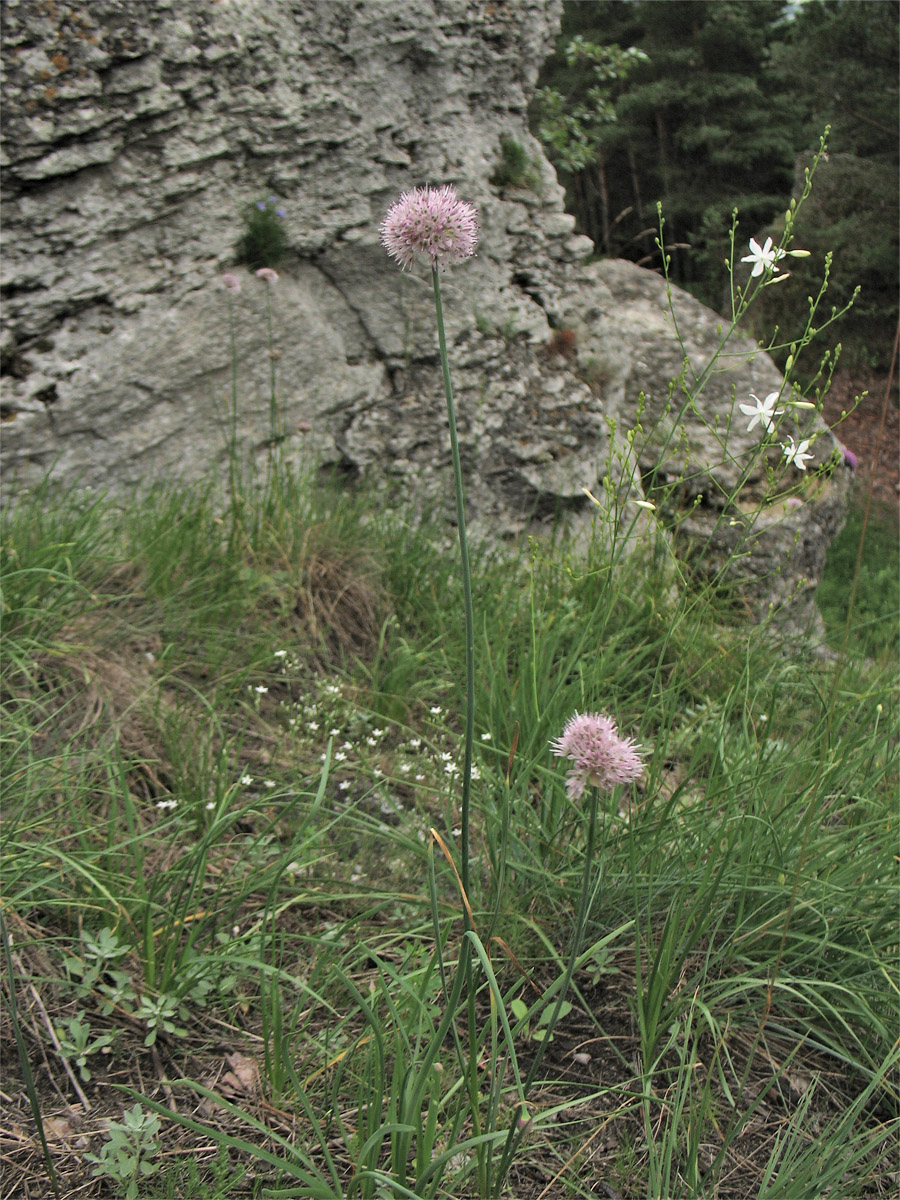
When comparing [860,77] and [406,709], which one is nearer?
[406,709]

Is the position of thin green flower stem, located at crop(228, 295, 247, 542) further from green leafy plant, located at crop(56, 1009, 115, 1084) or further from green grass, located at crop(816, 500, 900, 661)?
green grass, located at crop(816, 500, 900, 661)

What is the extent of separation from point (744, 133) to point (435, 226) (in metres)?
13.6

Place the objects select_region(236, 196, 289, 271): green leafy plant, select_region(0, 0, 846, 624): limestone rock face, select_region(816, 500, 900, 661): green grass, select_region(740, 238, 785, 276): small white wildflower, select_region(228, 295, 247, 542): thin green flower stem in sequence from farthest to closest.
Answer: select_region(816, 500, 900, 661): green grass, select_region(236, 196, 289, 271): green leafy plant, select_region(0, 0, 846, 624): limestone rock face, select_region(228, 295, 247, 542): thin green flower stem, select_region(740, 238, 785, 276): small white wildflower

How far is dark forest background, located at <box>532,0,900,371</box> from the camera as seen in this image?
843cm

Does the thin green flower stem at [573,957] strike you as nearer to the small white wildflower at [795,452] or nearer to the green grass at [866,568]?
the small white wildflower at [795,452]

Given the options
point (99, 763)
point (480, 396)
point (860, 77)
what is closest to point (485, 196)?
point (480, 396)

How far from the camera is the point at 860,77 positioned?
27.3 ft

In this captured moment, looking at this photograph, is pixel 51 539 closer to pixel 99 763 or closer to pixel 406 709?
pixel 99 763

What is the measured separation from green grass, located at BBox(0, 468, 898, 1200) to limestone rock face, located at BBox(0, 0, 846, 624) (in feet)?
3.32

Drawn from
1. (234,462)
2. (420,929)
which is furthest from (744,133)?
(420,929)

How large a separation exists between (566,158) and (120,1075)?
28.8 feet

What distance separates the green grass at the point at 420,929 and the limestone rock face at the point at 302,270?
1.01 metres

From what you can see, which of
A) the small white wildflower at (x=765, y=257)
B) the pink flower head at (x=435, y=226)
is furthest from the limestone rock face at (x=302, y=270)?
the pink flower head at (x=435, y=226)

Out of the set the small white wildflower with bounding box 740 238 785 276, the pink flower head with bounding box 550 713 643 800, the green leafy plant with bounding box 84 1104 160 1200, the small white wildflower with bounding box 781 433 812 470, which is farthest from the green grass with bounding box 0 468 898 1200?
the small white wildflower with bounding box 740 238 785 276
